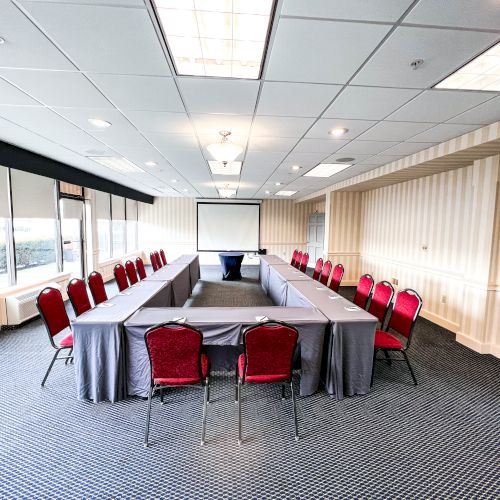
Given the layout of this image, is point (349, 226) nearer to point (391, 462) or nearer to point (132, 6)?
point (391, 462)

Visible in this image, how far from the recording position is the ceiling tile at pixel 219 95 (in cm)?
222

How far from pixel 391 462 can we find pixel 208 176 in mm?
6021

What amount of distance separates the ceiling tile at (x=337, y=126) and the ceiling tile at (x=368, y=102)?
12 centimetres

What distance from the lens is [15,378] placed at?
2.97 metres

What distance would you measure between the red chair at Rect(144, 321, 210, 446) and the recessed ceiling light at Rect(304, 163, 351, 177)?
4273 millimetres

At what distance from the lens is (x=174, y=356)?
7.00 ft

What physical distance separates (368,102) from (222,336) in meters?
2.68

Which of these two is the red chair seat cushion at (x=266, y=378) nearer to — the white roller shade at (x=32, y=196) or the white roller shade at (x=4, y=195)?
the white roller shade at (x=4, y=195)

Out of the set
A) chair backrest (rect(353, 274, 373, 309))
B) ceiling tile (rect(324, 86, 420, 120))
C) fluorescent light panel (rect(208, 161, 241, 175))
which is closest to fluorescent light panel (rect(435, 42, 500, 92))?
ceiling tile (rect(324, 86, 420, 120))

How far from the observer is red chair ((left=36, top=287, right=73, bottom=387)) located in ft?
8.98

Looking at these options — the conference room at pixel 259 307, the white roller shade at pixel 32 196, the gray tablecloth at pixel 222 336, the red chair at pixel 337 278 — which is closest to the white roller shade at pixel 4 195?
the conference room at pixel 259 307

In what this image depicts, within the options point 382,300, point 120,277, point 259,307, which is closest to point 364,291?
point 382,300

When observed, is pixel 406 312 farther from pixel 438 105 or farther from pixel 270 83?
pixel 270 83

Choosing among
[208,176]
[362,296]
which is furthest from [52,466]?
[208,176]
